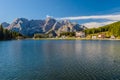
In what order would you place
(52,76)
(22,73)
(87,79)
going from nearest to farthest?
1. (87,79)
2. (52,76)
3. (22,73)

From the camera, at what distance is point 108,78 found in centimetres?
4197

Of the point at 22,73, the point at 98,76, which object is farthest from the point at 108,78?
the point at 22,73

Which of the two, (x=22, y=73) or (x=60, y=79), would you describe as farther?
(x=22, y=73)

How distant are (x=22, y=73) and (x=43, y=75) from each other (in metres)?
6.03

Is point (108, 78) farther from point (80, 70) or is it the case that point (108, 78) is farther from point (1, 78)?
point (1, 78)

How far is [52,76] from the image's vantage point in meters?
43.9

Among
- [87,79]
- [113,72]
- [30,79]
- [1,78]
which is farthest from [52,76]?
[113,72]

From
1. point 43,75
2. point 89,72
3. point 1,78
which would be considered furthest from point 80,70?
point 1,78

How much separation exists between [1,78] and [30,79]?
23.2 ft

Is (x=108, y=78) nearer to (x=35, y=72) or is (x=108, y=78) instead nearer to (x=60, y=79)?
(x=60, y=79)

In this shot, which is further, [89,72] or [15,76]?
[89,72]

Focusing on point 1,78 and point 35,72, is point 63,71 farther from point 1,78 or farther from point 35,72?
point 1,78

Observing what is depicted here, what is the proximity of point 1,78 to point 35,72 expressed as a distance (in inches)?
353

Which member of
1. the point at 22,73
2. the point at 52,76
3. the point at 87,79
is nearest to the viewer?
the point at 87,79
